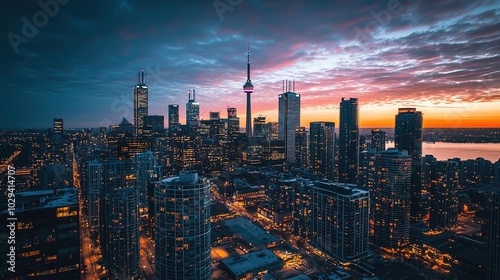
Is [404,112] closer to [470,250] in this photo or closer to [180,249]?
[470,250]

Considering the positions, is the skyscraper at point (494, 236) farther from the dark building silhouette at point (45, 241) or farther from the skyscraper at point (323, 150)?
the skyscraper at point (323, 150)

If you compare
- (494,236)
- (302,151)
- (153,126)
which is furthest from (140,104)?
(494,236)

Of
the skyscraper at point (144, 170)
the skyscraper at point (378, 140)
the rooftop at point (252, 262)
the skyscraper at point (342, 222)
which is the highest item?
the skyscraper at point (378, 140)

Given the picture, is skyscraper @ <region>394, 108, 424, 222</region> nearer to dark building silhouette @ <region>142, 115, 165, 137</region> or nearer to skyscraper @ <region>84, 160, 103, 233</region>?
skyscraper @ <region>84, 160, 103, 233</region>

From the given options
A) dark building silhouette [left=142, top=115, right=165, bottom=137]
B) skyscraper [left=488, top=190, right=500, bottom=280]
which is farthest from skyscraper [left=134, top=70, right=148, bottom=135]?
skyscraper [left=488, top=190, right=500, bottom=280]

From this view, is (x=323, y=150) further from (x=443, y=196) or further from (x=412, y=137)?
(x=443, y=196)

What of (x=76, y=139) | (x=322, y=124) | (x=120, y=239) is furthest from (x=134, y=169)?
(x=76, y=139)

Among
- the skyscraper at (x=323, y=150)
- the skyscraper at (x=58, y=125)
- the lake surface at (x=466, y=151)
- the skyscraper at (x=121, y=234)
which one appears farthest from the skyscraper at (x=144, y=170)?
the lake surface at (x=466, y=151)
